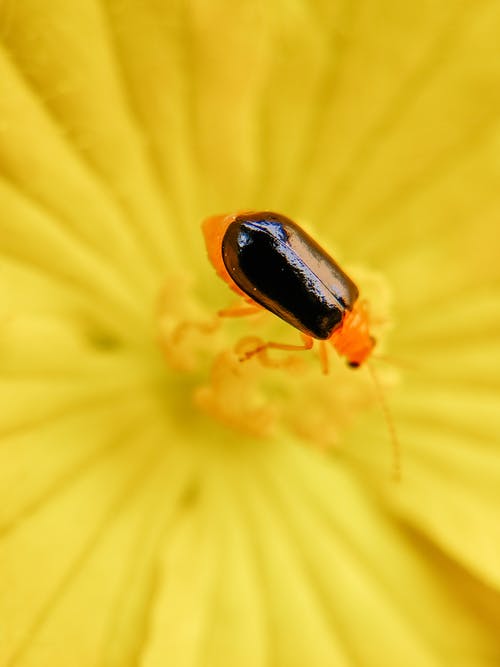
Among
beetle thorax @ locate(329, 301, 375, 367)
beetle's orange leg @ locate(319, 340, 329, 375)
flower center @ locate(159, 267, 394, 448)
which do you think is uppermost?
beetle thorax @ locate(329, 301, 375, 367)

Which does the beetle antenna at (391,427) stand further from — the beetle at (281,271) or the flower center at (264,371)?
the beetle at (281,271)

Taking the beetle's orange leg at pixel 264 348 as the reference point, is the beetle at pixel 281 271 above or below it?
above

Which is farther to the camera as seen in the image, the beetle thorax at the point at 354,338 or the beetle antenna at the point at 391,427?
the beetle antenna at the point at 391,427

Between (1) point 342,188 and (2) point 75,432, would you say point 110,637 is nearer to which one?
(2) point 75,432

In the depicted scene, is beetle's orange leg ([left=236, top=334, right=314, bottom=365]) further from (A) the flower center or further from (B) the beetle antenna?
(B) the beetle antenna

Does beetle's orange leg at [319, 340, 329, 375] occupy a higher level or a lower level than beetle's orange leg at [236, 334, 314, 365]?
higher

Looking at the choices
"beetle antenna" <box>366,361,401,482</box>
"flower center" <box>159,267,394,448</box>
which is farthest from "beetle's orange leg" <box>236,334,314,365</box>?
"beetle antenna" <box>366,361,401,482</box>

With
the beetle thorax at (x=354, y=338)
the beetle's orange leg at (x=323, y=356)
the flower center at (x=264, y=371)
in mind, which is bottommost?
the flower center at (x=264, y=371)

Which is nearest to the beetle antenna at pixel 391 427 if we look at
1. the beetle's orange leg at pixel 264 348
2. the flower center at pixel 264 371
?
the flower center at pixel 264 371
